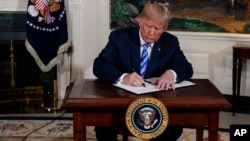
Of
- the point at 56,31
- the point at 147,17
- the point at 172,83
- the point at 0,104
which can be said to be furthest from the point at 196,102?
the point at 0,104

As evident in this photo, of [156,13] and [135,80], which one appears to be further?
[156,13]

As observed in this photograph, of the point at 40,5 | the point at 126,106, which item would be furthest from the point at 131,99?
the point at 40,5

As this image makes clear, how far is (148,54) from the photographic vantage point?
9.68 ft

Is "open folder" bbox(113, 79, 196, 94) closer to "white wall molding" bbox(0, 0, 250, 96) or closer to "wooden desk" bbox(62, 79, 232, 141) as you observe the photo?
"wooden desk" bbox(62, 79, 232, 141)

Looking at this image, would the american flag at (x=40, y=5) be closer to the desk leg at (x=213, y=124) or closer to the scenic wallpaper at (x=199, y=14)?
the scenic wallpaper at (x=199, y=14)

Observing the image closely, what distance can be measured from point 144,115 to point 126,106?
0.48 ft

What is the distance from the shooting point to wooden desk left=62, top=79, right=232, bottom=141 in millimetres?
2311

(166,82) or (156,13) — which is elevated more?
(156,13)

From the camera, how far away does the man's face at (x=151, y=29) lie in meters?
2.76

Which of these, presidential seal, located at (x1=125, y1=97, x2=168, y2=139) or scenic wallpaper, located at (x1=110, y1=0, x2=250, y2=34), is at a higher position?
scenic wallpaper, located at (x1=110, y1=0, x2=250, y2=34)

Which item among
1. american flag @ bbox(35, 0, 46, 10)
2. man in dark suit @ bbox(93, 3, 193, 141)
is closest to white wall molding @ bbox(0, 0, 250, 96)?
american flag @ bbox(35, 0, 46, 10)

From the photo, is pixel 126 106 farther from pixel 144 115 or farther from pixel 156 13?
pixel 156 13

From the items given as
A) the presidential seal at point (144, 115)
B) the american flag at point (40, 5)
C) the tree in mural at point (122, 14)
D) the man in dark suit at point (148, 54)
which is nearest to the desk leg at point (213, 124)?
the presidential seal at point (144, 115)

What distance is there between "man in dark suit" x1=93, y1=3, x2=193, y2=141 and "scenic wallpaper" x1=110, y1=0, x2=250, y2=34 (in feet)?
6.71
